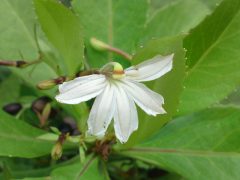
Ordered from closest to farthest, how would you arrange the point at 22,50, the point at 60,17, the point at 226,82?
the point at 60,17 < the point at 226,82 < the point at 22,50

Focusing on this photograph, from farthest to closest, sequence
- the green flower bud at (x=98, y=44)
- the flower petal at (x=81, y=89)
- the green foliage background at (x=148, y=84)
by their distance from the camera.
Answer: the green flower bud at (x=98, y=44) < the green foliage background at (x=148, y=84) < the flower petal at (x=81, y=89)

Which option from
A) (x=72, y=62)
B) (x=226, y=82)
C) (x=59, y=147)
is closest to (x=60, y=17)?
(x=72, y=62)

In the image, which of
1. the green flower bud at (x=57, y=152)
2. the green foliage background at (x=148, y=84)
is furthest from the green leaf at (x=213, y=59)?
the green flower bud at (x=57, y=152)

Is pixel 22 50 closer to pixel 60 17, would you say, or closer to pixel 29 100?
pixel 29 100

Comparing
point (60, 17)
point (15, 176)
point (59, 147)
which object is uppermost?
point (60, 17)

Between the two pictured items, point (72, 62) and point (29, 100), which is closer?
point (72, 62)

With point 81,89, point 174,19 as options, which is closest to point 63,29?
point 81,89

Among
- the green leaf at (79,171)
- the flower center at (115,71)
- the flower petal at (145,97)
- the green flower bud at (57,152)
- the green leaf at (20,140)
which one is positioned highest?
the flower center at (115,71)

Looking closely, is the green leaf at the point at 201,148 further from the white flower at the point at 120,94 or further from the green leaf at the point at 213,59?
the white flower at the point at 120,94
